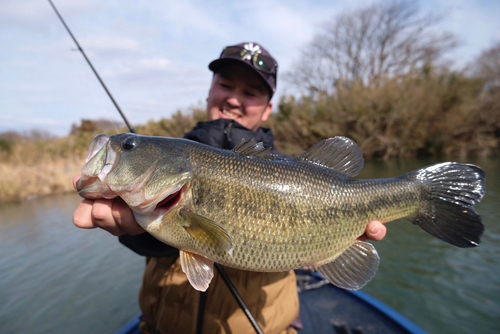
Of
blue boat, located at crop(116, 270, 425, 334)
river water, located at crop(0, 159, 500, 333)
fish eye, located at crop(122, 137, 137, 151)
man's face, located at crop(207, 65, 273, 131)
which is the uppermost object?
man's face, located at crop(207, 65, 273, 131)

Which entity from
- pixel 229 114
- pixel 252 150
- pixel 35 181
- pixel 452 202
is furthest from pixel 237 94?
pixel 35 181

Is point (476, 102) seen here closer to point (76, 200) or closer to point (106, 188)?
point (106, 188)

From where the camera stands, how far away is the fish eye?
1.51m

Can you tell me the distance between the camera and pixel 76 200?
12422mm

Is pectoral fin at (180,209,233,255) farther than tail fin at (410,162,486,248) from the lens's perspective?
No

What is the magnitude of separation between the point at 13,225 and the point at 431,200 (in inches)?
457

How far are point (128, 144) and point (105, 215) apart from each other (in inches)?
15.7

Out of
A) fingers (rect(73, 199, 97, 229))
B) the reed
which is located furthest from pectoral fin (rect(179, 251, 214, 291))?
the reed

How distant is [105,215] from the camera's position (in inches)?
56.6

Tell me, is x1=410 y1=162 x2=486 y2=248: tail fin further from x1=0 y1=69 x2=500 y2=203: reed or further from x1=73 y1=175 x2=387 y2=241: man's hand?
x1=0 y1=69 x2=500 y2=203: reed

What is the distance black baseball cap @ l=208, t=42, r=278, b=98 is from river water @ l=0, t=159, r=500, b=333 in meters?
2.54

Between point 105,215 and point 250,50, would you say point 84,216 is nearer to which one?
point 105,215

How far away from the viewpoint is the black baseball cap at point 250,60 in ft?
8.60

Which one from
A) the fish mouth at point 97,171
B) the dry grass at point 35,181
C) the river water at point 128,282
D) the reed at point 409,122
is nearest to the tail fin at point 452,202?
the fish mouth at point 97,171
